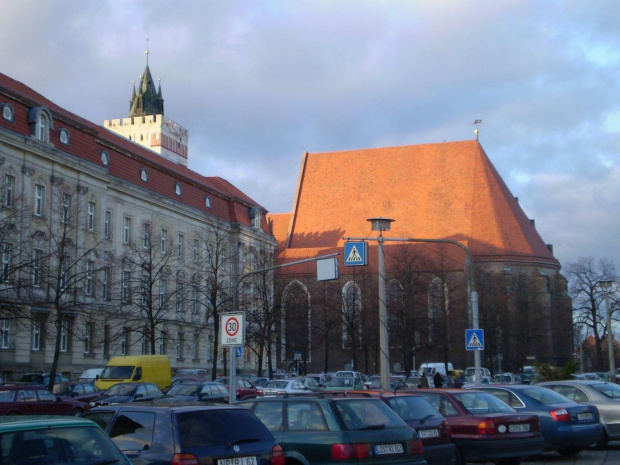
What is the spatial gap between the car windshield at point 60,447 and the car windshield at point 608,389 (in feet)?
46.6

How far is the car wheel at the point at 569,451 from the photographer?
671 inches

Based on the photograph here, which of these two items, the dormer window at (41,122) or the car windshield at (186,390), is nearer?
the car windshield at (186,390)

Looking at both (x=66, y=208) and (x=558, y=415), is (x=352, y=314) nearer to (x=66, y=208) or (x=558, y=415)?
(x=66, y=208)

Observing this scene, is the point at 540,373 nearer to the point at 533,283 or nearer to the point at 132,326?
the point at 132,326

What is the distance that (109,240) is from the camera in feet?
163

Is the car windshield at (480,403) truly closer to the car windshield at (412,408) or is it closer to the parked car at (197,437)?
the car windshield at (412,408)

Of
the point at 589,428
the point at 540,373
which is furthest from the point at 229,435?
the point at 540,373

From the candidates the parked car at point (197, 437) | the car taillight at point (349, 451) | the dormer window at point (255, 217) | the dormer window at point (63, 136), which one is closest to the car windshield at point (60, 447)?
the parked car at point (197, 437)

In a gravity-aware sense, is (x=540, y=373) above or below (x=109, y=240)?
below

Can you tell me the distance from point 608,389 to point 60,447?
1507 cm

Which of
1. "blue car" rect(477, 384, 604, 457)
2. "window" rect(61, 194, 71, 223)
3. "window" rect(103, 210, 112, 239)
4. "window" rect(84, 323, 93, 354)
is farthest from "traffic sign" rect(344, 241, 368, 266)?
"window" rect(103, 210, 112, 239)

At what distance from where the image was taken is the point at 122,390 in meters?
27.0

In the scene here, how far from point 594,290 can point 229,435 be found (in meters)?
59.1

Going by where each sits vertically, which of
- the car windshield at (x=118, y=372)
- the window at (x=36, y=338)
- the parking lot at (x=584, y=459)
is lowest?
the parking lot at (x=584, y=459)
